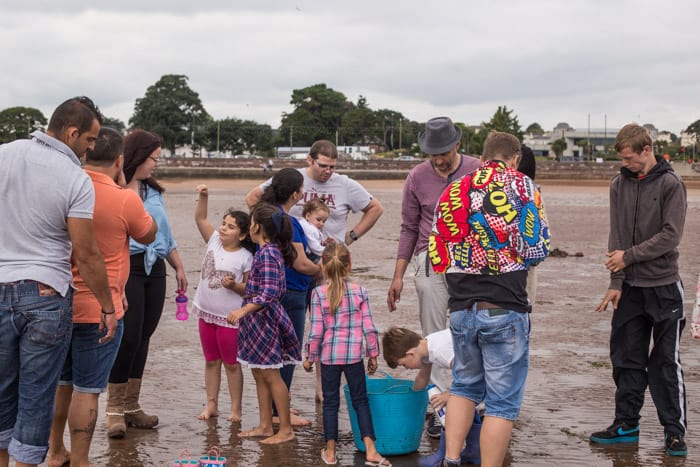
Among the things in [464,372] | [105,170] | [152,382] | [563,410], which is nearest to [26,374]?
[105,170]

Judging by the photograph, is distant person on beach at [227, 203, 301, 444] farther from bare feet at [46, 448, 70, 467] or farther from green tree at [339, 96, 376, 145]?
green tree at [339, 96, 376, 145]

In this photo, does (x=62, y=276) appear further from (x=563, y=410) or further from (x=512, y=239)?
(x=563, y=410)

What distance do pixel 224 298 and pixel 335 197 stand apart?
1398mm

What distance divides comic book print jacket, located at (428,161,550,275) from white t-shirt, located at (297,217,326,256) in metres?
1.79

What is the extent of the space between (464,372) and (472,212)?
2.91 ft

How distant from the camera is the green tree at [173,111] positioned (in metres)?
125

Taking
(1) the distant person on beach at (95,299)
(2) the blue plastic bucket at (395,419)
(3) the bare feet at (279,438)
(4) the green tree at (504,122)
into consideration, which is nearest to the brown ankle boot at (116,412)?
(1) the distant person on beach at (95,299)

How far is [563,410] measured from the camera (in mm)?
6484

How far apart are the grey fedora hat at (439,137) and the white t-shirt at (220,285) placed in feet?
4.83

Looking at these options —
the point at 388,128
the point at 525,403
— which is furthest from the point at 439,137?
the point at 388,128

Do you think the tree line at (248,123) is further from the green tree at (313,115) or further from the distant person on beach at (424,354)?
the distant person on beach at (424,354)

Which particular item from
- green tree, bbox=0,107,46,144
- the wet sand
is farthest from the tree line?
the wet sand

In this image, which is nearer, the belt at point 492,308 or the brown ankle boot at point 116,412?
the belt at point 492,308

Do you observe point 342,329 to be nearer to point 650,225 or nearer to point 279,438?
point 279,438
